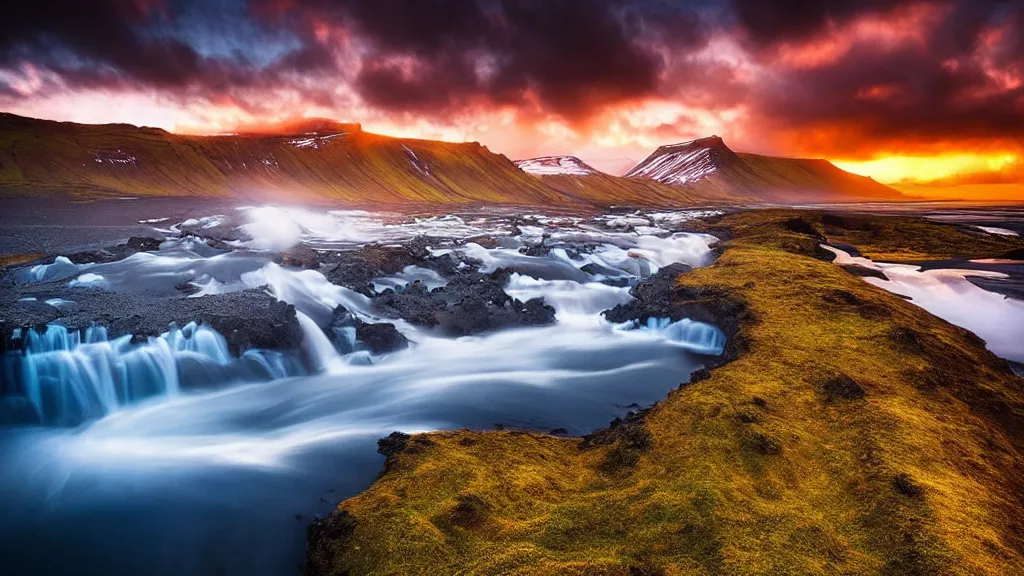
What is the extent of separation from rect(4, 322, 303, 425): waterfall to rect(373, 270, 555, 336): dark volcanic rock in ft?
17.5

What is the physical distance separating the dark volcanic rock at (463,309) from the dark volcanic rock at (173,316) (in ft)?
14.1

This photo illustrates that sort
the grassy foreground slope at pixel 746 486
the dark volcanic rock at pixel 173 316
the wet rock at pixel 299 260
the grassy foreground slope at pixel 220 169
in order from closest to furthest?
the grassy foreground slope at pixel 746 486, the dark volcanic rock at pixel 173 316, the wet rock at pixel 299 260, the grassy foreground slope at pixel 220 169

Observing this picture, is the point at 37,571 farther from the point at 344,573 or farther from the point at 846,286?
the point at 846,286

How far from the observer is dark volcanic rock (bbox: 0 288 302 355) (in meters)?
13.5

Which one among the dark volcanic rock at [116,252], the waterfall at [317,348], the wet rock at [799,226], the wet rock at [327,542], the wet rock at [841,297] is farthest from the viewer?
the wet rock at [799,226]

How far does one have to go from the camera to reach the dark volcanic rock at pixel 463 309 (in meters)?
18.8

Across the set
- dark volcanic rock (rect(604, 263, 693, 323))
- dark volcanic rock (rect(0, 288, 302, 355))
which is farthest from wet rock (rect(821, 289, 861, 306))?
dark volcanic rock (rect(0, 288, 302, 355))

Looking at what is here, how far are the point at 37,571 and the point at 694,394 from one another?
10080 millimetres

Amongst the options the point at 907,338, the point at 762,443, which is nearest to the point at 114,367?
the point at 762,443

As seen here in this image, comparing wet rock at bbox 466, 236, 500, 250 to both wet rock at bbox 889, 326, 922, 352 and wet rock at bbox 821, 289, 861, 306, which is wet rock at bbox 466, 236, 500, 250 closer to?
wet rock at bbox 821, 289, 861, 306

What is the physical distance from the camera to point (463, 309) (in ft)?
63.7

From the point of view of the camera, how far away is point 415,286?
22188 millimetres

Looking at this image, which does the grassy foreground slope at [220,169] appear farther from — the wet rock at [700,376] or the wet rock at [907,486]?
the wet rock at [907,486]

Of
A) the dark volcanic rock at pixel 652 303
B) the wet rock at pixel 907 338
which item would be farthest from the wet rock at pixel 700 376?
the dark volcanic rock at pixel 652 303
